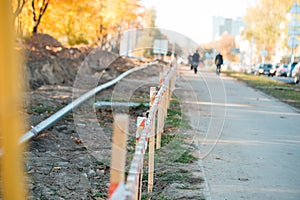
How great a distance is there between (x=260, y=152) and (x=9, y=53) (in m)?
8.28

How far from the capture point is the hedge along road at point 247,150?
659 centimetres

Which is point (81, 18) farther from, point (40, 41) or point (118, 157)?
point (118, 157)

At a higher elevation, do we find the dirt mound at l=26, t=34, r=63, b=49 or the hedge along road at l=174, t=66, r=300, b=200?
the dirt mound at l=26, t=34, r=63, b=49

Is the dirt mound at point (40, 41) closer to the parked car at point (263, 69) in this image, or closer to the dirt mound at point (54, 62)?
the dirt mound at point (54, 62)

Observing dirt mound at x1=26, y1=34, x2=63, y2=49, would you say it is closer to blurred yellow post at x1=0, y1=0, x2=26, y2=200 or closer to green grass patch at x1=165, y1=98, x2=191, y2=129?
green grass patch at x1=165, y1=98, x2=191, y2=129

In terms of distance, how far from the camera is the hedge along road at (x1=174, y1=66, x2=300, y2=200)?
6.59m

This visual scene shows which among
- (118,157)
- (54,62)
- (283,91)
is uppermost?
(118,157)

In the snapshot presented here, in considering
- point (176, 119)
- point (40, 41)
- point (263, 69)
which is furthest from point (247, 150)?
point (263, 69)

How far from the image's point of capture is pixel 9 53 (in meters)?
1.36

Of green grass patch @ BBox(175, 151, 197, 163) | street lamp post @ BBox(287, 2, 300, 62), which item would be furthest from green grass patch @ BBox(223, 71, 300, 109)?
green grass patch @ BBox(175, 151, 197, 163)

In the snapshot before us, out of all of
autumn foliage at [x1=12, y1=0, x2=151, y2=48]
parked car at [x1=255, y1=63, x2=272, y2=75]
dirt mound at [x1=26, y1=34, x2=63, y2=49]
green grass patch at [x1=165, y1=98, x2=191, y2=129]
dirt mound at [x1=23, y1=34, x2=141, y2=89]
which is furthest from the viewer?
parked car at [x1=255, y1=63, x2=272, y2=75]

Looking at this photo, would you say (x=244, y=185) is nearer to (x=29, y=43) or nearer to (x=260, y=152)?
(x=260, y=152)

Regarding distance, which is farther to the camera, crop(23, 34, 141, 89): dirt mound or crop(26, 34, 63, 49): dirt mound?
crop(26, 34, 63, 49): dirt mound

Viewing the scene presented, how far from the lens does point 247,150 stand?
30.7 feet
